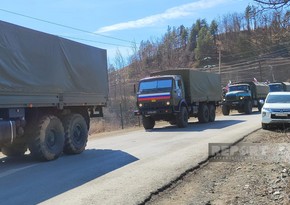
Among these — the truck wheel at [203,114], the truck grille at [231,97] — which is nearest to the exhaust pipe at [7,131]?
the truck wheel at [203,114]

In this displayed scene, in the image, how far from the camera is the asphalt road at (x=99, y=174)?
7043mm

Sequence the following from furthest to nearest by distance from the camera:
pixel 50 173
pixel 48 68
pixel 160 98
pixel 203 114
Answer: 1. pixel 203 114
2. pixel 160 98
3. pixel 48 68
4. pixel 50 173

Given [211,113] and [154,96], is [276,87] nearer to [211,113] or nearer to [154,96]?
[211,113]

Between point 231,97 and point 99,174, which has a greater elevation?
point 231,97

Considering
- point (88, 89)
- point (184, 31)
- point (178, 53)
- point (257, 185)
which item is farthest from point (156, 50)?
point (257, 185)

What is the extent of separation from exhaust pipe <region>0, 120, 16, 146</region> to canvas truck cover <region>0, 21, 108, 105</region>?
51 cm

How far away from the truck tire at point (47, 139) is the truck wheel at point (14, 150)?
107 centimetres

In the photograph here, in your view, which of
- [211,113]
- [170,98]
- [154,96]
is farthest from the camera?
[211,113]

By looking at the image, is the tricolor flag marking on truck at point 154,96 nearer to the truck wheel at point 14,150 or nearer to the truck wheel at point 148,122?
the truck wheel at point 148,122

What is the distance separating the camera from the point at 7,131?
991cm

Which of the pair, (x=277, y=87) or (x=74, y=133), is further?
(x=277, y=87)

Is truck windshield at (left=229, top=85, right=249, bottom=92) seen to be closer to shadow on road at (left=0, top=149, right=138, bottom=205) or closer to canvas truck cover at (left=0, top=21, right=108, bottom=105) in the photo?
canvas truck cover at (left=0, top=21, right=108, bottom=105)

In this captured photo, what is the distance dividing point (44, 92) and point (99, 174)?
10.6 ft

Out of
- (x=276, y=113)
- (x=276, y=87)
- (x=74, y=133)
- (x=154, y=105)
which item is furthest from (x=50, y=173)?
(x=276, y=87)
